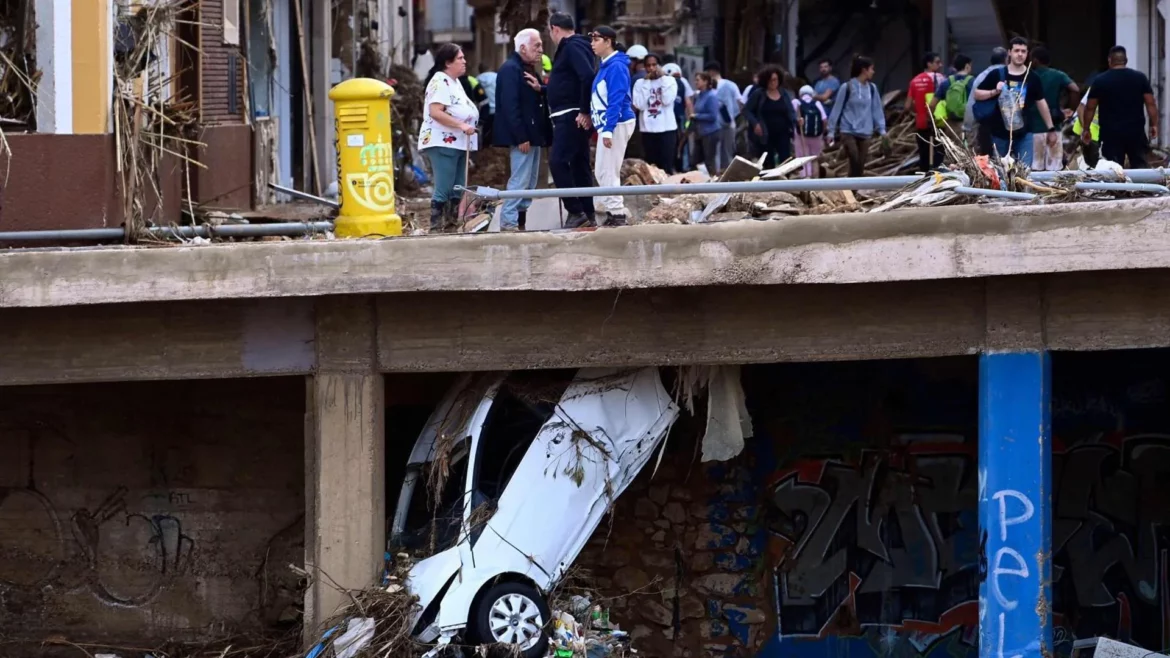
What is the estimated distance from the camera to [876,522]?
12680 millimetres

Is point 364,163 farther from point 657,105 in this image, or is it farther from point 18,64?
point 657,105

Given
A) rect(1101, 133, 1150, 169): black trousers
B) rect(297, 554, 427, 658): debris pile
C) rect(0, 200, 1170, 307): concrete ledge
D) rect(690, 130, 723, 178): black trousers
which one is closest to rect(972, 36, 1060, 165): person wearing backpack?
rect(1101, 133, 1150, 169): black trousers

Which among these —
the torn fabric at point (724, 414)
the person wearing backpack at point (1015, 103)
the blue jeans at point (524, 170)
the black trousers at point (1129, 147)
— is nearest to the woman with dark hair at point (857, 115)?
the person wearing backpack at point (1015, 103)

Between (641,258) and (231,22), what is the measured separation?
7.12 m

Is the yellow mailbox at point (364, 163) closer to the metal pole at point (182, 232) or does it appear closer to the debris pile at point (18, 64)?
the metal pole at point (182, 232)

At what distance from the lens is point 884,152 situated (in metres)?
20.5

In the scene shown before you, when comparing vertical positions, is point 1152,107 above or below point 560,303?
above

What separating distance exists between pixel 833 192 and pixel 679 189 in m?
2.14

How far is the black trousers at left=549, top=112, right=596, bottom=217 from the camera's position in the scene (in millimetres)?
10953

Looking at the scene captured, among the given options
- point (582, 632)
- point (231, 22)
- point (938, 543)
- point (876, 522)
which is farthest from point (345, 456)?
point (231, 22)

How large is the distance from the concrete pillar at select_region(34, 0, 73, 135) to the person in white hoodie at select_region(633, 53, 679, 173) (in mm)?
8113

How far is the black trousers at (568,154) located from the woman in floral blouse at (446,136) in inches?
25.9

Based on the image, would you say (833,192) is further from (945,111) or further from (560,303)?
(945,111)

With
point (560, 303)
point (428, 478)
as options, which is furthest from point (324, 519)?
point (560, 303)
